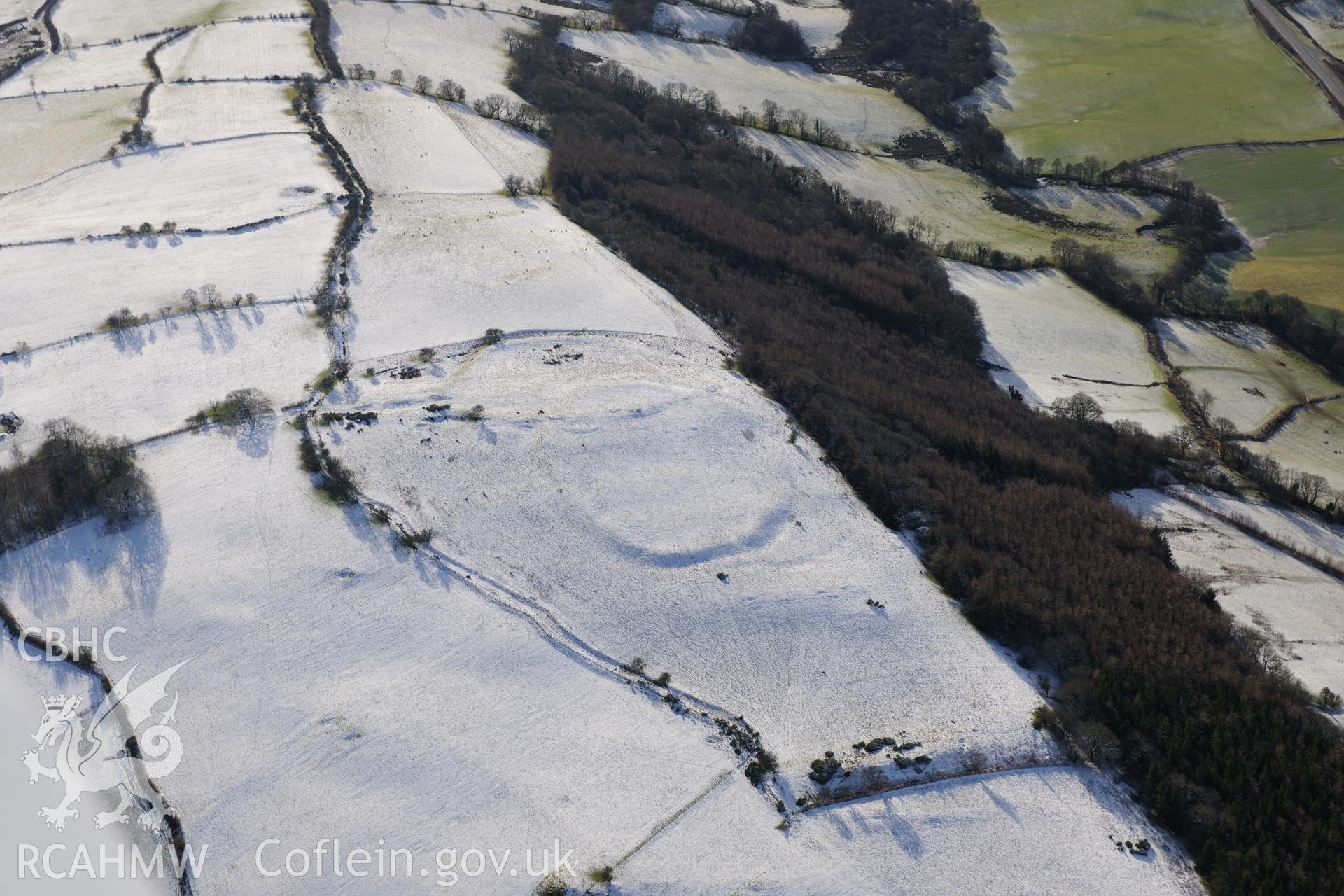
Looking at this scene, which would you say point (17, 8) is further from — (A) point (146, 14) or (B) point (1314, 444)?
(B) point (1314, 444)

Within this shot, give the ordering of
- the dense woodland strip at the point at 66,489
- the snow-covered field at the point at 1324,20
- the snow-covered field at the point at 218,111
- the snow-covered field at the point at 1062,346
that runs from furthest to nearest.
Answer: the snow-covered field at the point at 1324,20 < the snow-covered field at the point at 218,111 < the snow-covered field at the point at 1062,346 < the dense woodland strip at the point at 66,489

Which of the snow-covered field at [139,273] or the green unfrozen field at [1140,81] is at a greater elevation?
the green unfrozen field at [1140,81]

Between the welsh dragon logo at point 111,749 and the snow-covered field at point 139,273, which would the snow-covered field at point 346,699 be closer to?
the welsh dragon logo at point 111,749

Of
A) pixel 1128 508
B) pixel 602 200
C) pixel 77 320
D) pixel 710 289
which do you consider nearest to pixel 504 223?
pixel 602 200

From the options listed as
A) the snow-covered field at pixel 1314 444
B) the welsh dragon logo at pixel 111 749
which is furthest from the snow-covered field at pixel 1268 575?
the welsh dragon logo at pixel 111 749

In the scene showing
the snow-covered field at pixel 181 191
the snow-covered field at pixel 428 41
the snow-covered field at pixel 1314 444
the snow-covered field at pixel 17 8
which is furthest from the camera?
the snow-covered field at pixel 17 8

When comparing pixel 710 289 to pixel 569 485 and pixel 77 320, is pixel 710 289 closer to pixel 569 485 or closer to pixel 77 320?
pixel 569 485
